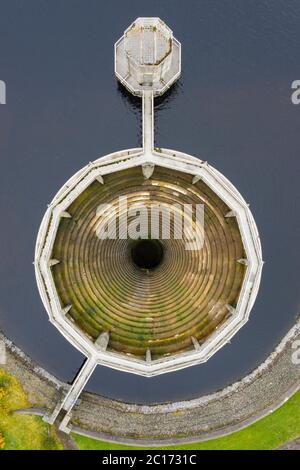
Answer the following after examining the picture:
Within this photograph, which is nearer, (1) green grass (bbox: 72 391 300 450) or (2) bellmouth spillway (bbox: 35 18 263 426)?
(2) bellmouth spillway (bbox: 35 18 263 426)

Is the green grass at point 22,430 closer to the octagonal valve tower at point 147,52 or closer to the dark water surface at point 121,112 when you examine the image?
the dark water surface at point 121,112

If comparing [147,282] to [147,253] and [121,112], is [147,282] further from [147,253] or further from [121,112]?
[121,112]

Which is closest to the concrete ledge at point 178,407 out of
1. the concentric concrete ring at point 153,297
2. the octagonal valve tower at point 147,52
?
the concentric concrete ring at point 153,297

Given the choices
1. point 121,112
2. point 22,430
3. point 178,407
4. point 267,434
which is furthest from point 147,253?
point 267,434

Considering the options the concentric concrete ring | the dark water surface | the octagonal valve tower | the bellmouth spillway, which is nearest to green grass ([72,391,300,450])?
the dark water surface

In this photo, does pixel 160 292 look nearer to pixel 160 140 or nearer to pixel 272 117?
pixel 160 140

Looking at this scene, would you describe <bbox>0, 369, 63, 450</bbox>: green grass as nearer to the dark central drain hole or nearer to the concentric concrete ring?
the concentric concrete ring
